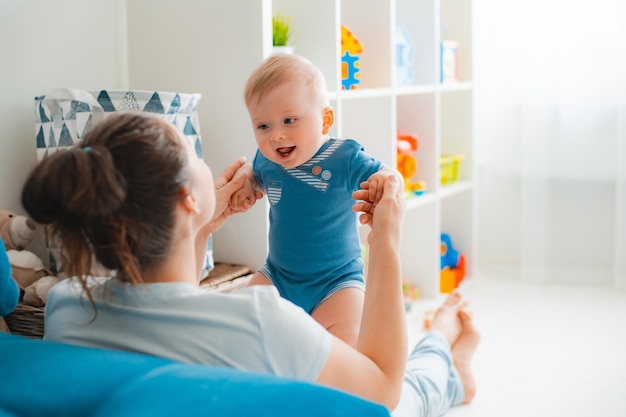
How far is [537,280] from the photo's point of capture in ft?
9.74

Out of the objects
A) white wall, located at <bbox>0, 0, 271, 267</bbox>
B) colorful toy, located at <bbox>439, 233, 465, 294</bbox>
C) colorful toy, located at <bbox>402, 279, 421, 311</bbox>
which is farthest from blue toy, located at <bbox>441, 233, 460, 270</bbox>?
white wall, located at <bbox>0, 0, 271, 267</bbox>

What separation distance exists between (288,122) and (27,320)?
669 mm

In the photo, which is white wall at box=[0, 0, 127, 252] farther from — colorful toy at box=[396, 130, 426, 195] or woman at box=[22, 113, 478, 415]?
colorful toy at box=[396, 130, 426, 195]

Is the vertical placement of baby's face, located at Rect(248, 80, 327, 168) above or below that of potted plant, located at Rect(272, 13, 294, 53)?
below

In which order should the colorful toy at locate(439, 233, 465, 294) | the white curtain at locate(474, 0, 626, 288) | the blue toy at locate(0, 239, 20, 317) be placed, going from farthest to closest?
the colorful toy at locate(439, 233, 465, 294)
the white curtain at locate(474, 0, 626, 288)
the blue toy at locate(0, 239, 20, 317)

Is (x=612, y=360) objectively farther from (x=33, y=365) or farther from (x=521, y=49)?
(x=33, y=365)

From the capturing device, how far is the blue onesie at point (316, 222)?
161 centimetres

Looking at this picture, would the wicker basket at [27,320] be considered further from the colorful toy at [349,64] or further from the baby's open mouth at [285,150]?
the colorful toy at [349,64]

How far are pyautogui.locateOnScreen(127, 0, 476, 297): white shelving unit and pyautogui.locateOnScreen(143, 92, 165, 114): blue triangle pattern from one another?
0.25m

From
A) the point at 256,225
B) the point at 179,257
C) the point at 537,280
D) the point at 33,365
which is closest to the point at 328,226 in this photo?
the point at 256,225

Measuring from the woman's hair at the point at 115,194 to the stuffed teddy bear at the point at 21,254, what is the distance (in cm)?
74

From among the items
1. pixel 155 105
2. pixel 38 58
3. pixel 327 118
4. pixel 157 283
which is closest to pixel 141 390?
pixel 157 283

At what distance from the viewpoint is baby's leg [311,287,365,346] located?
1.56 m

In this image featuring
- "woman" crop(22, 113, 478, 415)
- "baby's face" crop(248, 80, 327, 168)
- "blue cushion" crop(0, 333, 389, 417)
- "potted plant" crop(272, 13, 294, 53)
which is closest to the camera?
"blue cushion" crop(0, 333, 389, 417)
